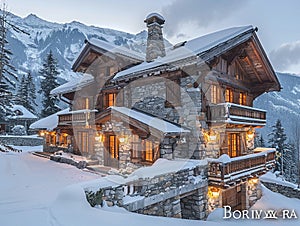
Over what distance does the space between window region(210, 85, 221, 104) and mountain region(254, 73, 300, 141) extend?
180 feet

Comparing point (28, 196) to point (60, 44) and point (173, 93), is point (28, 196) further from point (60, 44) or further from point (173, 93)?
point (60, 44)

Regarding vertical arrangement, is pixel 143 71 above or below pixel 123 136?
above

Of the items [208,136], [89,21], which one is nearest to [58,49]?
[89,21]

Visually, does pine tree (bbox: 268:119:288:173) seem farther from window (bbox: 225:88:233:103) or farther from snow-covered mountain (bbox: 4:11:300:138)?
snow-covered mountain (bbox: 4:11:300:138)

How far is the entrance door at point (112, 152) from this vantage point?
14416 millimetres

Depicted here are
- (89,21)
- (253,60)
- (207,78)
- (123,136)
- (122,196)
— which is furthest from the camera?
(89,21)

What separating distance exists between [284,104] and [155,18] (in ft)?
250

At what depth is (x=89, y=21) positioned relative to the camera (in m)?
195

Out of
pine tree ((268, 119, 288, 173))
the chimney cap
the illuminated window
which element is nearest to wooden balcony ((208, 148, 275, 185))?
the chimney cap

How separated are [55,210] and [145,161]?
7.33 meters

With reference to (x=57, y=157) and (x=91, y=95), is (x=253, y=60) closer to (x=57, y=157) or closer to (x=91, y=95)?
(x=91, y=95)

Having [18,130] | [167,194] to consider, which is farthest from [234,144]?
[18,130]

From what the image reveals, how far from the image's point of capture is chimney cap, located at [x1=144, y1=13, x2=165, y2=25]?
1516 cm

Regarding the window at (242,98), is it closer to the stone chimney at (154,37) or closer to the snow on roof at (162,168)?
the stone chimney at (154,37)
